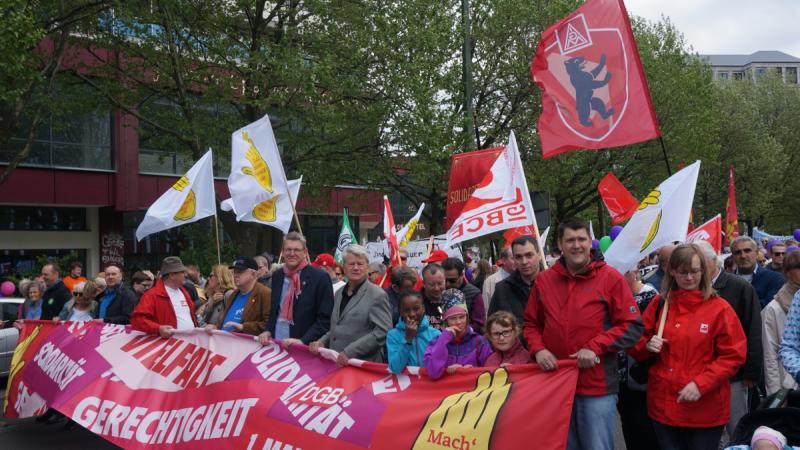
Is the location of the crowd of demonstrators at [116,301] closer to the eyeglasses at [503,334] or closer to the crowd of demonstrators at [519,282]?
the crowd of demonstrators at [519,282]

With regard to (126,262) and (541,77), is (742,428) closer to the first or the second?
(541,77)

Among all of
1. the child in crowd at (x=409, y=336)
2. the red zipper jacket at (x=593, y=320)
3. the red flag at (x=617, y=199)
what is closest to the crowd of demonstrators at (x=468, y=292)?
the child in crowd at (x=409, y=336)

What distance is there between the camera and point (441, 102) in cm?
1962

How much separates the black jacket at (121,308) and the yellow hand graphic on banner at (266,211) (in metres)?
1.65

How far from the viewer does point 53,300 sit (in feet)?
31.8

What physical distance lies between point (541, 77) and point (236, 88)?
1181 cm

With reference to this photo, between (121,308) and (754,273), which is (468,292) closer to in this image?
(754,273)

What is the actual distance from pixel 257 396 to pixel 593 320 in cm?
277

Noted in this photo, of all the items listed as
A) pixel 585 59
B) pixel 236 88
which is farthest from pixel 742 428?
pixel 236 88

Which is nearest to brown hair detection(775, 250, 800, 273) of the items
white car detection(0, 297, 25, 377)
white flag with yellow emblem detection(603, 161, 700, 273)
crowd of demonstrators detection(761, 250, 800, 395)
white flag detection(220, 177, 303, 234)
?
crowd of demonstrators detection(761, 250, 800, 395)

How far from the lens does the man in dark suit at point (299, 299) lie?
20.8ft

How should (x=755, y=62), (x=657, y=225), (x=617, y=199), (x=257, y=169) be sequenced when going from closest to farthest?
(x=657, y=225) < (x=257, y=169) < (x=617, y=199) < (x=755, y=62)

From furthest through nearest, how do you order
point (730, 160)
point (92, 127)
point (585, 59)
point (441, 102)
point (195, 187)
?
1. point (730, 160)
2. point (92, 127)
3. point (441, 102)
4. point (195, 187)
5. point (585, 59)

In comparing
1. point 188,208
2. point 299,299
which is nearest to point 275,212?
point 188,208
